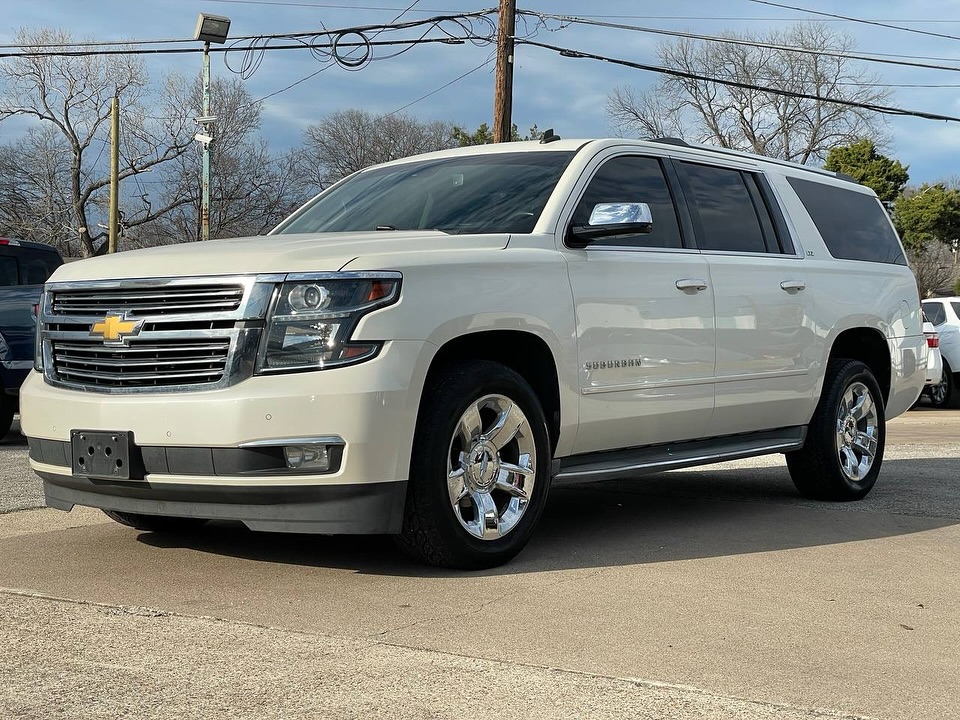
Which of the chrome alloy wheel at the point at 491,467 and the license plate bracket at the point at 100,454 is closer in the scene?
the license plate bracket at the point at 100,454

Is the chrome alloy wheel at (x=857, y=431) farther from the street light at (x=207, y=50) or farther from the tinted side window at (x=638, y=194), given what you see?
the street light at (x=207, y=50)

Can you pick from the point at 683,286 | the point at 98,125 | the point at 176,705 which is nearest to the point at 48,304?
the point at 176,705

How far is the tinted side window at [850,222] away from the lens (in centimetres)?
771

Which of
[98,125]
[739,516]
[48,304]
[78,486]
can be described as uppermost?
[98,125]

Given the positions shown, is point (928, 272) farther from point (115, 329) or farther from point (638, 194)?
point (115, 329)

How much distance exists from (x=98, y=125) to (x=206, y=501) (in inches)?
2027

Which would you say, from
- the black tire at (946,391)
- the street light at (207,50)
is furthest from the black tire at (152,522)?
the street light at (207,50)

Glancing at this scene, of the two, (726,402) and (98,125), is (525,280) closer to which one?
(726,402)

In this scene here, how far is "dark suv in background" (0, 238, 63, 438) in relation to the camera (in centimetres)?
1083

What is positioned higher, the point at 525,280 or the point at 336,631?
the point at 525,280

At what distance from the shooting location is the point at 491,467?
521cm

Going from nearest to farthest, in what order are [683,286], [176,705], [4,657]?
1. [176,705]
2. [4,657]
3. [683,286]

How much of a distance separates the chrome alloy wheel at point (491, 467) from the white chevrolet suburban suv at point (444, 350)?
0.03 feet

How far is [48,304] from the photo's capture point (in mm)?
5430
